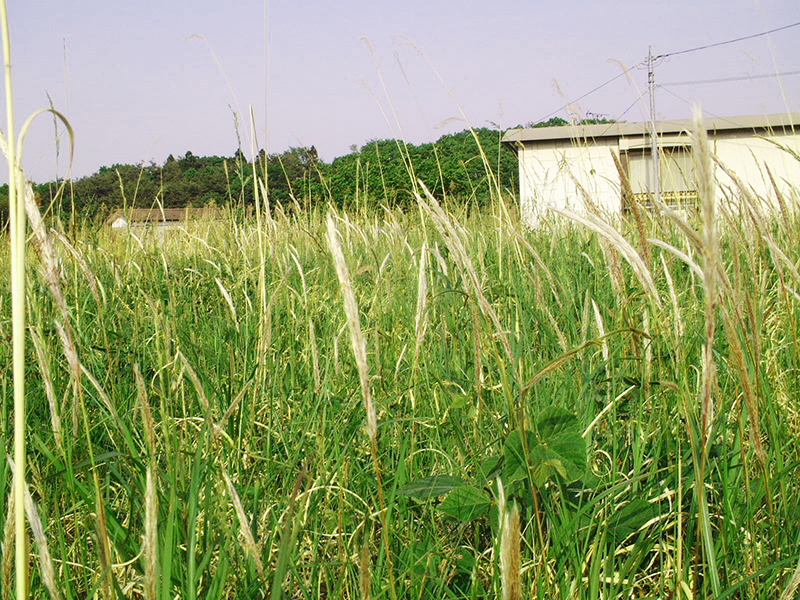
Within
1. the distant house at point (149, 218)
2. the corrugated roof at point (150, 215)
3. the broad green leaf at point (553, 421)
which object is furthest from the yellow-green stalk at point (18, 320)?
the corrugated roof at point (150, 215)

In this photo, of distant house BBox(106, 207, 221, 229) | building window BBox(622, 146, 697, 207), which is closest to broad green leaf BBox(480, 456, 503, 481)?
building window BBox(622, 146, 697, 207)

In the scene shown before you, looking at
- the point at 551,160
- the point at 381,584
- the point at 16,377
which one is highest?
the point at 551,160

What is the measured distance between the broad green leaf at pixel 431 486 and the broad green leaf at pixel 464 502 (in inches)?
0.5

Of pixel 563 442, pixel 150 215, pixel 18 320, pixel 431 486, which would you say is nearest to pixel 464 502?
pixel 431 486

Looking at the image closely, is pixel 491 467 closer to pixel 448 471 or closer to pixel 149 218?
pixel 448 471

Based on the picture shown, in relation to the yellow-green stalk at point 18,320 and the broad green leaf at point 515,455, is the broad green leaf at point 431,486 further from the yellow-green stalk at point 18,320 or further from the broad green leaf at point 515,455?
the yellow-green stalk at point 18,320

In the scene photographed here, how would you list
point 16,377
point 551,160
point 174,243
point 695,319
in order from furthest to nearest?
point 551,160
point 174,243
point 695,319
point 16,377

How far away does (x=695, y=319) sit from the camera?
1.69m

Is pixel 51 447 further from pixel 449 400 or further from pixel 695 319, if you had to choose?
pixel 695 319

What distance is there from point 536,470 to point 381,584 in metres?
A: 0.24

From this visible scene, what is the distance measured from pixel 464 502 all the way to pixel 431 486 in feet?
0.16

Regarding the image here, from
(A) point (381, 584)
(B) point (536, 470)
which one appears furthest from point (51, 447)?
(B) point (536, 470)

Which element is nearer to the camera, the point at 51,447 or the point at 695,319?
the point at 51,447

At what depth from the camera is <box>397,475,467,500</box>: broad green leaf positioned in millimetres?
865
